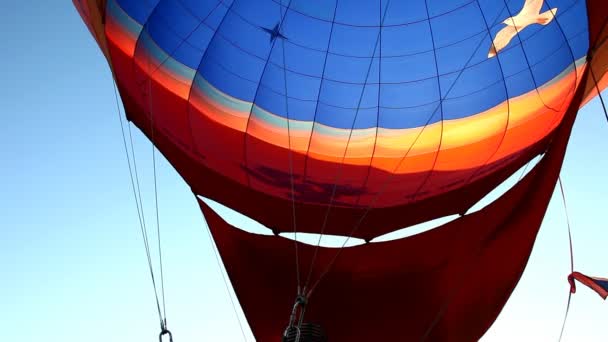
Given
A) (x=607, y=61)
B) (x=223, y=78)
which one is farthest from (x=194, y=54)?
(x=607, y=61)

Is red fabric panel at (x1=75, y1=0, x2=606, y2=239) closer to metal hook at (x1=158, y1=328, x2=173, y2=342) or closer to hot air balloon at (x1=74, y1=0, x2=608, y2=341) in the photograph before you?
hot air balloon at (x1=74, y1=0, x2=608, y2=341)

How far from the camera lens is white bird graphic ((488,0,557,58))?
7148 mm

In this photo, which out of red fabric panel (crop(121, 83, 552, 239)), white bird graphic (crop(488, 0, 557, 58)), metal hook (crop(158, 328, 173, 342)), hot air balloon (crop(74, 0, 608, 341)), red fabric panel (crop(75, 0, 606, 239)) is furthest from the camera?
red fabric panel (crop(121, 83, 552, 239))

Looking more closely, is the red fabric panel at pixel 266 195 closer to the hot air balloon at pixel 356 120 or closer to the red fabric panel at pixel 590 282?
the hot air balloon at pixel 356 120

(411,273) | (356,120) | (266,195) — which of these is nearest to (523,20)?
(356,120)

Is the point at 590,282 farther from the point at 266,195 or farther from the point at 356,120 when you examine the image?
the point at 266,195

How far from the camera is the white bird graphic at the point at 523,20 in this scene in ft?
23.5

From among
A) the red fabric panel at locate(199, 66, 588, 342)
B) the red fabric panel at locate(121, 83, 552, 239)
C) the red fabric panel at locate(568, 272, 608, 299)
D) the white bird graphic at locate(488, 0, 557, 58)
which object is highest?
the white bird graphic at locate(488, 0, 557, 58)

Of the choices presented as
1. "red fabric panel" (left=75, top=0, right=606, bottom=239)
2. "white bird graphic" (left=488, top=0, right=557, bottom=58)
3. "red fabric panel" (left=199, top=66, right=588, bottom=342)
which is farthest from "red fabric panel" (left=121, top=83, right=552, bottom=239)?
"white bird graphic" (left=488, top=0, right=557, bottom=58)

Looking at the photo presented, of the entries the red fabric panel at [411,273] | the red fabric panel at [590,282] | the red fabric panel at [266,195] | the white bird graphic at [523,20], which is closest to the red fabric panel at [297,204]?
the red fabric panel at [266,195]

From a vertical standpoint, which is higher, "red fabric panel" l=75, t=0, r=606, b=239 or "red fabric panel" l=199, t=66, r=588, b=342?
"red fabric panel" l=75, t=0, r=606, b=239

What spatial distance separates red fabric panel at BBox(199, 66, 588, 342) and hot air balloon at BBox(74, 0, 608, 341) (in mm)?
17

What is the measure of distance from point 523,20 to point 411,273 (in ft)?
9.08

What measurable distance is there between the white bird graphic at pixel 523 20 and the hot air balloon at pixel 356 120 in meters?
0.01
